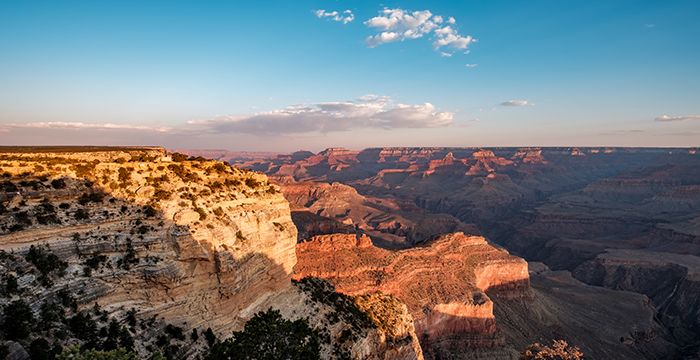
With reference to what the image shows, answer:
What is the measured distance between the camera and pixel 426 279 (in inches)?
3004

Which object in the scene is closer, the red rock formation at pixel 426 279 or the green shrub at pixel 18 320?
the green shrub at pixel 18 320

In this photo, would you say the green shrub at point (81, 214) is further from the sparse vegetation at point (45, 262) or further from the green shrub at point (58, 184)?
the sparse vegetation at point (45, 262)

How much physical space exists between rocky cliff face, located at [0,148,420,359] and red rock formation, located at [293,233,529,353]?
3906cm

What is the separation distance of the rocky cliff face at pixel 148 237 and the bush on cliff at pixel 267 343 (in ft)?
10.5

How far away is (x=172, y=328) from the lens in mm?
22344

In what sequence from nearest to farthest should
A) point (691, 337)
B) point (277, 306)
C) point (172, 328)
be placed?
point (172, 328) → point (277, 306) → point (691, 337)

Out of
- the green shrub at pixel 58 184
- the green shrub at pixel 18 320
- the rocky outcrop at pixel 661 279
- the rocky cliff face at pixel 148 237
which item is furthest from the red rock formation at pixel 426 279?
the rocky outcrop at pixel 661 279

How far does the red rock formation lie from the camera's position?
69188 millimetres

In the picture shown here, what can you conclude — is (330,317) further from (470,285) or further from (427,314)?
(470,285)

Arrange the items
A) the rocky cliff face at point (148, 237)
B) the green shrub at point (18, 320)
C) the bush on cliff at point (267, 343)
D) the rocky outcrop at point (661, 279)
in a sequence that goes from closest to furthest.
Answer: the green shrub at point (18, 320)
the rocky cliff face at point (148, 237)
the bush on cliff at point (267, 343)
the rocky outcrop at point (661, 279)

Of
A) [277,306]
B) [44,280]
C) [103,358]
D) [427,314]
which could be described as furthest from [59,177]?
[427,314]

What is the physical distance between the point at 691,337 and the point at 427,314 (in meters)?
83.9

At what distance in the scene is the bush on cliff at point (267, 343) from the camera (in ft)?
67.4

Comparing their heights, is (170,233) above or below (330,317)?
above
